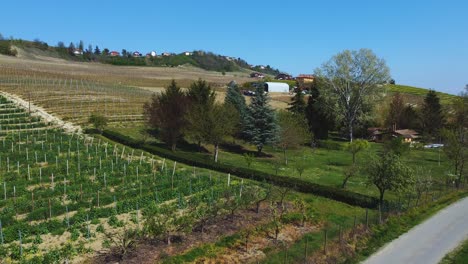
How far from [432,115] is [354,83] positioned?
15.5m

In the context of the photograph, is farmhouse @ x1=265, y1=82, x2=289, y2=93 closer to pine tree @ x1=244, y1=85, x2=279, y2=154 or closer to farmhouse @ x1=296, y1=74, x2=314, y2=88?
farmhouse @ x1=296, y1=74, x2=314, y2=88

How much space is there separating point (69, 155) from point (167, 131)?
39.2ft

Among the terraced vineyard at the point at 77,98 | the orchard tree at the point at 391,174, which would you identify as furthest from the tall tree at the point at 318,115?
the orchard tree at the point at 391,174

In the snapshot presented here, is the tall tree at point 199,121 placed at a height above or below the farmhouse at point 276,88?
below

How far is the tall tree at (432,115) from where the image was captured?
70.2 meters

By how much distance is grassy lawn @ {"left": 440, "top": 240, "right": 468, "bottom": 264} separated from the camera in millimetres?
20031

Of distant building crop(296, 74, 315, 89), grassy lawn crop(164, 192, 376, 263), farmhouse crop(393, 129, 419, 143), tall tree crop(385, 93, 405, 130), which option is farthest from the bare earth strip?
distant building crop(296, 74, 315, 89)

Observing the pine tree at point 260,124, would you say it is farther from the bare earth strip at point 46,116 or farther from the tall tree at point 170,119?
the bare earth strip at point 46,116

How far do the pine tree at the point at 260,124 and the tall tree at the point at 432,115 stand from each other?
34.0m

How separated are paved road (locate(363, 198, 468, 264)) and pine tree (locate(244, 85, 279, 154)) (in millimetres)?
23005

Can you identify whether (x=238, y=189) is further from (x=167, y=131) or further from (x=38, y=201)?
(x=167, y=131)

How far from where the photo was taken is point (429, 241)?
902 inches

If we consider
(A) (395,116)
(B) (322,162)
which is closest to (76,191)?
(B) (322,162)

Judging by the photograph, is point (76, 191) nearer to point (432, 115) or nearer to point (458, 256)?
point (458, 256)
